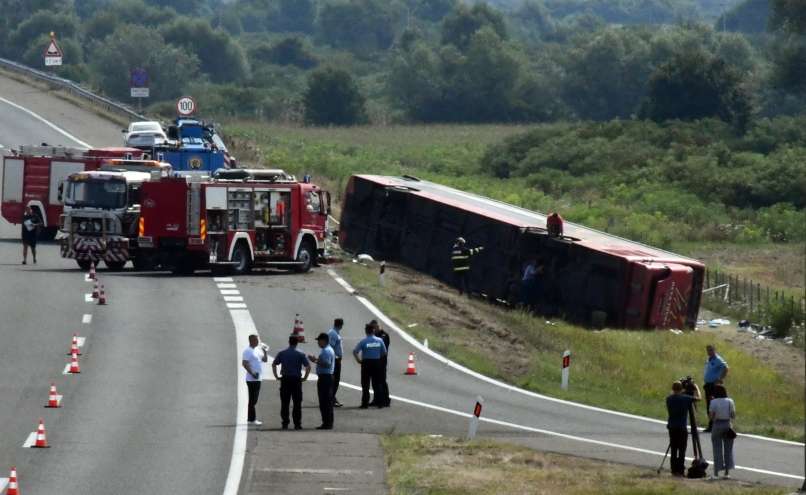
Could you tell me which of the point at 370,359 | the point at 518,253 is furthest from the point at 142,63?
the point at 370,359

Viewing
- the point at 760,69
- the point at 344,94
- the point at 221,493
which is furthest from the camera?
the point at 760,69

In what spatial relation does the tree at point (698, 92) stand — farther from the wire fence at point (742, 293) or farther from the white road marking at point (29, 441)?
the white road marking at point (29, 441)

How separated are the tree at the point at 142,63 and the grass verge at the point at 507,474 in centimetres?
11107

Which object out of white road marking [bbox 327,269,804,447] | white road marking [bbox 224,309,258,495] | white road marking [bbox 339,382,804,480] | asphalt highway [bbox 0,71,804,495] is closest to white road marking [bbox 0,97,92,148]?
asphalt highway [bbox 0,71,804,495]

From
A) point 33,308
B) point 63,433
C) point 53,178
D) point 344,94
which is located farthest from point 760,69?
point 63,433

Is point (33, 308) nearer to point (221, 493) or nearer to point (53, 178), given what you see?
point (53, 178)

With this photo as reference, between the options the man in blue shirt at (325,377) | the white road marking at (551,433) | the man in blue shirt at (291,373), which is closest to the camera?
the white road marking at (551,433)

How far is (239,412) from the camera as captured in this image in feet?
87.8

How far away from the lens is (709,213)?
6562 centimetres

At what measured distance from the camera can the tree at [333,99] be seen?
12075cm

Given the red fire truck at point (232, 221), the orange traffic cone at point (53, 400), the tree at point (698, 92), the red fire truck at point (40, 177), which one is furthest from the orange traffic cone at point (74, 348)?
the tree at point (698, 92)

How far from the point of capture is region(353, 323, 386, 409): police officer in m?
27.1

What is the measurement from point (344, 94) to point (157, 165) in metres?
74.7

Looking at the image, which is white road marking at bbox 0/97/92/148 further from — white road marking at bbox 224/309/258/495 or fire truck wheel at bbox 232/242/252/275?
white road marking at bbox 224/309/258/495
